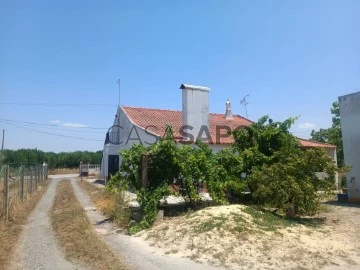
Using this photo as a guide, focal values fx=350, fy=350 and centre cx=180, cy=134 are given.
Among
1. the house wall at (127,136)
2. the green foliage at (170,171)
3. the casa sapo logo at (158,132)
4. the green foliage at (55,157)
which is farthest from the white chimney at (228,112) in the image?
the green foliage at (55,157)

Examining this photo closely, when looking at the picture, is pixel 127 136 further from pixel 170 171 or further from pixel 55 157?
pixel 55 157

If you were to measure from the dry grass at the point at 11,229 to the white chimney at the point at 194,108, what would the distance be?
317 inches

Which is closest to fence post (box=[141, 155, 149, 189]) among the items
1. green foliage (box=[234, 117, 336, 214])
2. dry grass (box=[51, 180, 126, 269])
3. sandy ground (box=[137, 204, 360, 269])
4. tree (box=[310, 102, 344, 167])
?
sandy ground (box=[137, 204, 360, 269])

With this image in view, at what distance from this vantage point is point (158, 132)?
62.6ft

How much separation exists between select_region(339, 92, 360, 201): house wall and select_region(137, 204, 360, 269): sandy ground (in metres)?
4.41

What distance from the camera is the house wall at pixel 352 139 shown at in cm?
1341

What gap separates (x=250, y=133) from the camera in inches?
528

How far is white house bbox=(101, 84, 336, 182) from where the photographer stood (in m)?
17.6

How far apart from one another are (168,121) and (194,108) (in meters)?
4.66

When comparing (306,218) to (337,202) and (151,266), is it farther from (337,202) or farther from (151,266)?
(151,266)

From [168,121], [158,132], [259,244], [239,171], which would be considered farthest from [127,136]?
[259,244]

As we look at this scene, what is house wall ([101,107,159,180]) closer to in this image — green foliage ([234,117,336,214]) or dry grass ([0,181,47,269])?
dry grass ([0,181,47,269])

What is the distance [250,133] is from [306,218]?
13.7 ft

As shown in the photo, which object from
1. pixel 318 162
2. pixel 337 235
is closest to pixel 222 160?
pixel 318 162
